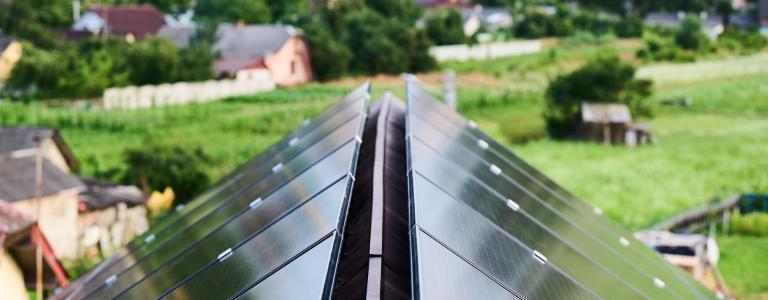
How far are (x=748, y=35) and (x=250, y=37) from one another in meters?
31.1

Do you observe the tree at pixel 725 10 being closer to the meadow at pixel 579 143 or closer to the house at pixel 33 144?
the meadow at pixel 579 143

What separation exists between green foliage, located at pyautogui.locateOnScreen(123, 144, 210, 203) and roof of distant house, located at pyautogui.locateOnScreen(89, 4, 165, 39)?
113 feet

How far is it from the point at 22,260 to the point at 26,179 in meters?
7.59

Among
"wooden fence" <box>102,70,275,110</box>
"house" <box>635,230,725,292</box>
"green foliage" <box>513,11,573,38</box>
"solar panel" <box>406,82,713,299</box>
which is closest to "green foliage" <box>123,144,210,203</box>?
"house" <box>635,230,725,292</box>

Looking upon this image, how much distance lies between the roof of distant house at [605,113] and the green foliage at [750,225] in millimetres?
14171

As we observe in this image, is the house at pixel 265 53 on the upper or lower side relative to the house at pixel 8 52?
lower

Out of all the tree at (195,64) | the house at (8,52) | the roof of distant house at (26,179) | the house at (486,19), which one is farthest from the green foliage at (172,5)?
the roof of distant house at (26,179)

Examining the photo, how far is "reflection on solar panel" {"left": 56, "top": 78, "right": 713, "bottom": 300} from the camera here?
11.8 ft

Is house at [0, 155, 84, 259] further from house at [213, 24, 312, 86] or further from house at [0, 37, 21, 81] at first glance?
house at [0, 37, 21, 81]

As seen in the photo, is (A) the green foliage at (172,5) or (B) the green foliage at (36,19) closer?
(B) the green foliage at (36,19)

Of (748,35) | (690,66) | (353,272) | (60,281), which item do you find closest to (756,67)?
(690,66)

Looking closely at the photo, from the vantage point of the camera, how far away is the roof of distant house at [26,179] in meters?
16.7

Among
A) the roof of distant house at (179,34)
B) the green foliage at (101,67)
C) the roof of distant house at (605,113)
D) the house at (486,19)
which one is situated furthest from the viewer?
the house at (486,19)

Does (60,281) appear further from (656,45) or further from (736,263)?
(656,45)
